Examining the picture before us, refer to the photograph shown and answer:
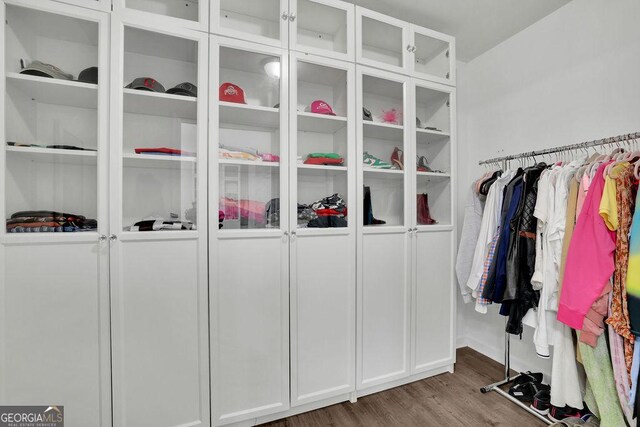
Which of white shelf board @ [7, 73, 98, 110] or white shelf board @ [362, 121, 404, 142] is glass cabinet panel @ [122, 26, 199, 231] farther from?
white shelf board @ [362, 121, 404, 142]

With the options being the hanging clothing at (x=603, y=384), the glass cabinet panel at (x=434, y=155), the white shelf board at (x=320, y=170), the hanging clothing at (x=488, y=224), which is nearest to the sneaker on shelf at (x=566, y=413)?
the hanging clothing at (x=603, y=384)

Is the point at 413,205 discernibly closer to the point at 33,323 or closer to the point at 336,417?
the point at 336,417

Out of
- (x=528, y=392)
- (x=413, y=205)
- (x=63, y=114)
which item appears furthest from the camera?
(x=413, y=205)

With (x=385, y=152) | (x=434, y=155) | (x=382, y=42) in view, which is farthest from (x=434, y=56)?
(x=385, y=152)

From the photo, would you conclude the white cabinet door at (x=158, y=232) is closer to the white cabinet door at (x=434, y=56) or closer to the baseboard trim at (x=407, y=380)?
the baseboard trim at (x=407, y=380)

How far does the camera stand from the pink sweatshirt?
138cm

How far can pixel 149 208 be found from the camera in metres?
1.62

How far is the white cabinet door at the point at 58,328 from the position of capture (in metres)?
1.34

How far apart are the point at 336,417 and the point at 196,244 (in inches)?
55.1

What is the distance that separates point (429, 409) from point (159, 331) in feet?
5.74

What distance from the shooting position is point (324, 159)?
6.31ft

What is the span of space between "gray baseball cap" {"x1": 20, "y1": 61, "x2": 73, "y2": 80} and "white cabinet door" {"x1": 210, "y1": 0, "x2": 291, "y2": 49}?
86 centimetres

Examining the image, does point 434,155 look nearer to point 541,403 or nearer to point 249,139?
point 249,139

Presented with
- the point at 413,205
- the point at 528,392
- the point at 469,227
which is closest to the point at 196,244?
the point at 413,205
